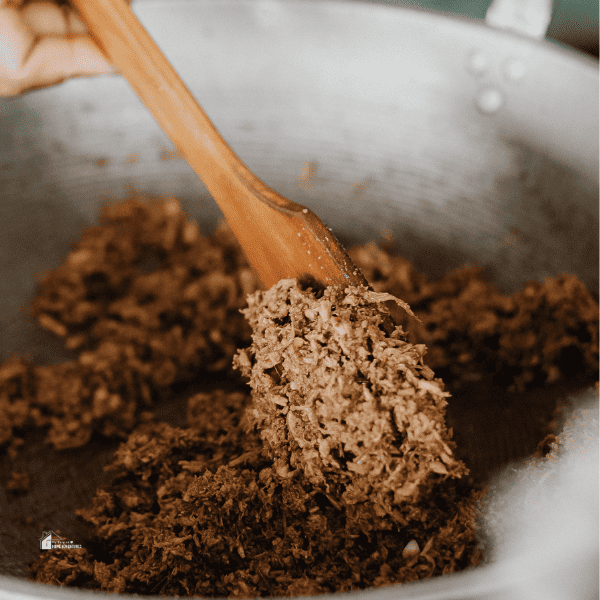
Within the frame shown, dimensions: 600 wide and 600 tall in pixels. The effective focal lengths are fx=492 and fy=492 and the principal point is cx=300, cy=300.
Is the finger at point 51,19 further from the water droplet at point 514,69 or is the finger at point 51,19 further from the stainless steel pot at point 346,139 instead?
the water droplet at point 514,69

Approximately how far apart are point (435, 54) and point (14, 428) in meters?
1.27

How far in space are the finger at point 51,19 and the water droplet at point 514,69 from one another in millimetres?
948

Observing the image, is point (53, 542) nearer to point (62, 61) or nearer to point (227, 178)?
point (227, 178)

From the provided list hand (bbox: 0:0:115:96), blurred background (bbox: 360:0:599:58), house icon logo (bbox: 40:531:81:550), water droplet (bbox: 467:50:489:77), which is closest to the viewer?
house icon logo (bbox: 40:531:81:550)

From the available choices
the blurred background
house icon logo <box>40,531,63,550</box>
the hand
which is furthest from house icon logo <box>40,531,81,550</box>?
the blurred background

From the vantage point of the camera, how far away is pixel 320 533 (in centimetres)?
68

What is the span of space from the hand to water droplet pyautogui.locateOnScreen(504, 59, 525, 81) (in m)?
0.88

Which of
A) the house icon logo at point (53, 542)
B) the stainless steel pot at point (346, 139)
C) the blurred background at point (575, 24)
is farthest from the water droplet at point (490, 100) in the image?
the house icon logo at point (53, 542)

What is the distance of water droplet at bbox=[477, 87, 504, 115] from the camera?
115 centimetres

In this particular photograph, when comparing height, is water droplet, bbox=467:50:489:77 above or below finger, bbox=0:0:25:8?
above

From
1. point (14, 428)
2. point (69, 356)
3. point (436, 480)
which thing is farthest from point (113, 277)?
point (436, 480)

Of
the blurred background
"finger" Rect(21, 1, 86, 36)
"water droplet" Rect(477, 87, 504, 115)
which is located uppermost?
the blurred background

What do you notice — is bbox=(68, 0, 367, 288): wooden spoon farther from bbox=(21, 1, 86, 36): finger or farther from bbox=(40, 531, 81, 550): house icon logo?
bbox=(40, 531, 81, 550): house icon logo

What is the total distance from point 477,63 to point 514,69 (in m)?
0.09
